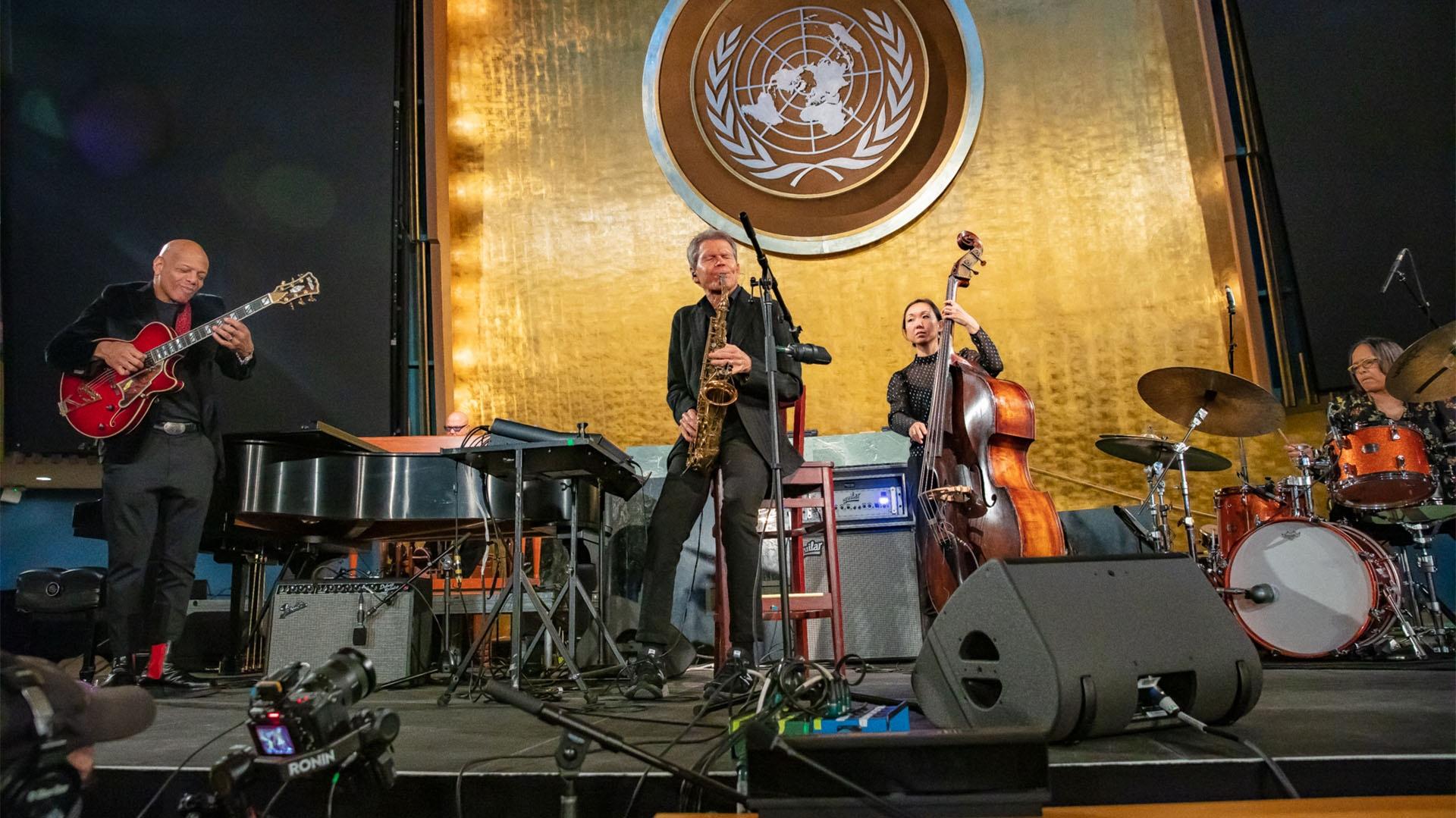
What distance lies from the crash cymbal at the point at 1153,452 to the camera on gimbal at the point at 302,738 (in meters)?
3.98

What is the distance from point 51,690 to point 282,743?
0.91 feet

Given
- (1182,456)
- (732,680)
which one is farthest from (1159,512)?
(732,680)

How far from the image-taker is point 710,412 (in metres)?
3.24

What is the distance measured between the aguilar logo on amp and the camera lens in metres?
5.53

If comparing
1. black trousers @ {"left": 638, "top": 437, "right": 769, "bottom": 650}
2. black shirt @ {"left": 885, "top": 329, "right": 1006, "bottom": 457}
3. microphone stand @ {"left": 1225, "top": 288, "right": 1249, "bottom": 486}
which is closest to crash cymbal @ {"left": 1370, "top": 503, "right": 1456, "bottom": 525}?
microphone stand @ {"left": 1225, "top": 288, "right": 1249, "bottom": 486}

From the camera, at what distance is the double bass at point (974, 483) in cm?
357

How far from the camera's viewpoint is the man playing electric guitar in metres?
3.42

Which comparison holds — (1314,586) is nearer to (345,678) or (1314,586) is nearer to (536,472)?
(536,472)

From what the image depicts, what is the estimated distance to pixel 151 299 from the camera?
12.3 ft

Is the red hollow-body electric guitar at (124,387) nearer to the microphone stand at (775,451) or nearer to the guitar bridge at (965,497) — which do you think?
the microphone stand at (775,451)

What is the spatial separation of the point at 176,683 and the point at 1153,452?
14.6 feet

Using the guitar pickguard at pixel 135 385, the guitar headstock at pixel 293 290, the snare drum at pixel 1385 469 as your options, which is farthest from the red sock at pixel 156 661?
the snare drum at pixel 1385 469

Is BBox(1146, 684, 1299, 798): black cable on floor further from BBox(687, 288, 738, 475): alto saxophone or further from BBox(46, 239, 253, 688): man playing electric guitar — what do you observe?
BBox(46, 239, 253, 688): man playing electric guitar

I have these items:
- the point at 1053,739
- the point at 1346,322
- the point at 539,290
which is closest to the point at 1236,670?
the point at 1053,739
